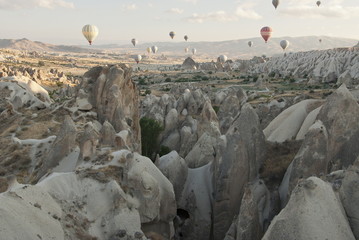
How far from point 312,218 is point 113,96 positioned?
16038mm

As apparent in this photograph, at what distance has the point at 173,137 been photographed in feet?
Answer: 105

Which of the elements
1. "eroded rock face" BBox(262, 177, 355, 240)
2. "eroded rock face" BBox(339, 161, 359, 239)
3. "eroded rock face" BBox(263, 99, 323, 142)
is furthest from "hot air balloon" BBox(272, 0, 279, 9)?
"eroded rock face" BBox(262, 177, 355, 240)

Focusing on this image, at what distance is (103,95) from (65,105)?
293 cm

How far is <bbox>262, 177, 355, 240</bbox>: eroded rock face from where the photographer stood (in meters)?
8.20

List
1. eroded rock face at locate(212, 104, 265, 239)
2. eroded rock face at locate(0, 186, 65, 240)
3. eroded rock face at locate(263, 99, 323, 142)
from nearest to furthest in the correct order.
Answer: eroded rock face at locate(0, 186, 65, 240) → eroded rock face at locate(212, 104, 265, 239) → eroded rock face at locate(263, 99, 323, 142)

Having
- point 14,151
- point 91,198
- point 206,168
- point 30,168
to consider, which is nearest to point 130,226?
point 91,198

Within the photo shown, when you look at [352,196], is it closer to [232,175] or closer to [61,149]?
[232,175]

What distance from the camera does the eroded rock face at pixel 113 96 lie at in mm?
22297

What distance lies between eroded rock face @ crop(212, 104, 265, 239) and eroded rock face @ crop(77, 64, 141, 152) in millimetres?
7702

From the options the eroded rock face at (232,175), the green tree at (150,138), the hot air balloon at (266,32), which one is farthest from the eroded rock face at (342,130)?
the hot air balloon at (266,32)

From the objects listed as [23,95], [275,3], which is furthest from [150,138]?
[275,3]

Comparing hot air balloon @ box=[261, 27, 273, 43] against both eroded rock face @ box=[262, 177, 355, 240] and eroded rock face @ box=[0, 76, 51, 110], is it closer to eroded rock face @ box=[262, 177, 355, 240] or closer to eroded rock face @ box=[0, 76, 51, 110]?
eroded rock face @ box=[0, 76, 51, 110]

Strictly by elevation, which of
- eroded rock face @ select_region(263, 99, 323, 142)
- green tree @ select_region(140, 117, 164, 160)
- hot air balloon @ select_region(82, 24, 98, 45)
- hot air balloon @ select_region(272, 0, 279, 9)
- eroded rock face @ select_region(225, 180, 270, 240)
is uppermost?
hot air balloon @ select_region(272, 0, 279, 9)

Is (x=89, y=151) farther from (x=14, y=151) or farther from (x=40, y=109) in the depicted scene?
(x=40, y=109)
